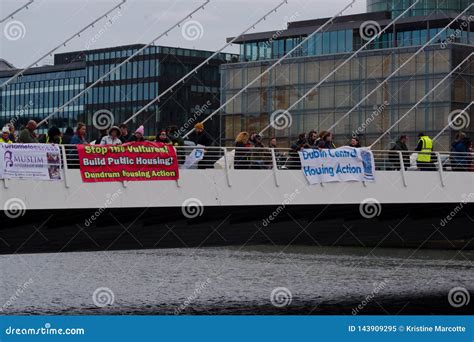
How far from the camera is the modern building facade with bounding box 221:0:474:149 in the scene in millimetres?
85062

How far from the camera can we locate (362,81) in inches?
3433

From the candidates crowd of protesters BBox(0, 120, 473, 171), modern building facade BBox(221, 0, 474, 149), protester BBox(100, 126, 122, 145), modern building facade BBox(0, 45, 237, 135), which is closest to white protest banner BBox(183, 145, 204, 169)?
crowd of protesters BBox(0, 120, 473, 171)

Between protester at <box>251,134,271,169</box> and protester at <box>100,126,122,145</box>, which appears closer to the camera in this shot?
protester at <box>100,126,122,145</box>

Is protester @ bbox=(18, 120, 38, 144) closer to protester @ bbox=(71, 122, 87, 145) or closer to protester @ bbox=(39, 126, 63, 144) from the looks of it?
protester @ bbox=(39, 126, 63, 144)

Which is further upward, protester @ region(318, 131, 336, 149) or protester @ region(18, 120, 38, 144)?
protester @ region(18, 120, 38, 144)

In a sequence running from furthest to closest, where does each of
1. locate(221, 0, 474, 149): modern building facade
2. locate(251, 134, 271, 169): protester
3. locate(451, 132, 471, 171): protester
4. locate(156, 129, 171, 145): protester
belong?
locate(221, 0, 474, 149): modern building facade
locate(451, 132, 471, 171): protester
locate(251, 134, 271, 169): protester
locate(156, 129, 171, 145): protester

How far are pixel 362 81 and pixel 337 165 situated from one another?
181 ft

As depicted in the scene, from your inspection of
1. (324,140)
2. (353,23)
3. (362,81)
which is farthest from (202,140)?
→ (353,23)

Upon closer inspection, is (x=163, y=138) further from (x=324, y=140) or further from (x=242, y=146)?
(x=324, y=140)

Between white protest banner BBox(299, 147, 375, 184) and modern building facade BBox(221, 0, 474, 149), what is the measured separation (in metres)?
47.6

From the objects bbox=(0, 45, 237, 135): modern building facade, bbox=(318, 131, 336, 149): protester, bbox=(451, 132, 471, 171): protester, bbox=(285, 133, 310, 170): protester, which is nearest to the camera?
bbox=(285, 133, 310, 170): protester

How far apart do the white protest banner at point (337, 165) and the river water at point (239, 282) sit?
31.0ft
